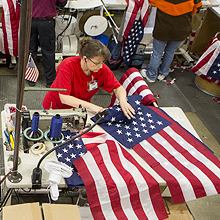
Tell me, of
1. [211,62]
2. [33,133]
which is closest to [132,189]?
[33,133]

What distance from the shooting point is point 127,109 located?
2521 millimetres

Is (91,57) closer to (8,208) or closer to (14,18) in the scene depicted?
(8,208)

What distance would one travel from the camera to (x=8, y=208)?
5.60 feet

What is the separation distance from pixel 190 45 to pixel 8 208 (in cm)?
490

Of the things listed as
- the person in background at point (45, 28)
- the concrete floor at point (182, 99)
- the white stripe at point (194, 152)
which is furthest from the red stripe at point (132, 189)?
the person in background at point (45, 28)

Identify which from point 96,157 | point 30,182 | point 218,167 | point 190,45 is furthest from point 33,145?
point 190,45

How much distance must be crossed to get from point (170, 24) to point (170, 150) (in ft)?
8.07

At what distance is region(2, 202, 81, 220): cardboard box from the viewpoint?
1689 millimetres

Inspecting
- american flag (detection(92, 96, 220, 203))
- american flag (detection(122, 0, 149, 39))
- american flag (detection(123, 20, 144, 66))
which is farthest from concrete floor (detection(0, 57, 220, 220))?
american flag (detection(92, 96, 220, 203))

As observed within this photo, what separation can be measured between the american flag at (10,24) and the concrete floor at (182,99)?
0.50 metres

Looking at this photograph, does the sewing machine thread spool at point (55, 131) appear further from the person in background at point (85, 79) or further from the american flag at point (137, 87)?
the american flag at point (137, 87)

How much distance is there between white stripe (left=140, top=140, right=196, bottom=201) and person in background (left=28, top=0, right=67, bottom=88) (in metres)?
2.28

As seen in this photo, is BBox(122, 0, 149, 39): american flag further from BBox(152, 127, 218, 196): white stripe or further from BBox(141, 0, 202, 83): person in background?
BBox(152, 127, 218, 196): white stripe

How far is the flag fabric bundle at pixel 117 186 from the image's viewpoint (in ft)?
6.63
